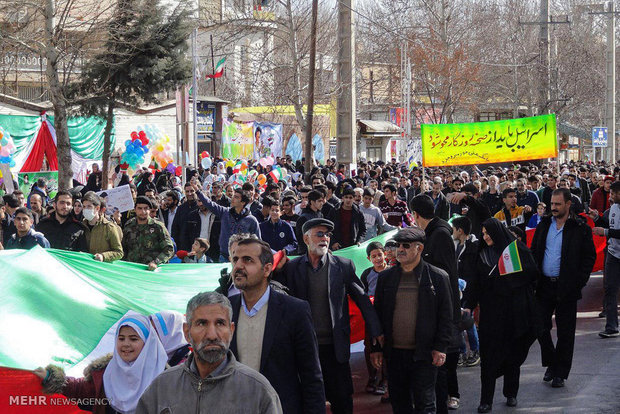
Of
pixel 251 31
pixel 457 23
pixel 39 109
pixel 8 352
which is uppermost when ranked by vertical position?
pixel 457 23

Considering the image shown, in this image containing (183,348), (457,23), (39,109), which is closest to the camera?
(183,348)

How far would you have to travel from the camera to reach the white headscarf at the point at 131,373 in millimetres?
5297

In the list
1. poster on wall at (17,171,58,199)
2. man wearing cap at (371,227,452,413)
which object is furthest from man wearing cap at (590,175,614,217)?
poster on wall at (17,171,58,199)

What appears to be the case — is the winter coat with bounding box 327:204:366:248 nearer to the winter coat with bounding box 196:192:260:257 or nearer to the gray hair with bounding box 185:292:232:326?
the winter coat with bounding box 196:192:260:257

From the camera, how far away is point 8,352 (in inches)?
249

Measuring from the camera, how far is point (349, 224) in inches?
487

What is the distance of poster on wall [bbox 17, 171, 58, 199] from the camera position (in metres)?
22.4

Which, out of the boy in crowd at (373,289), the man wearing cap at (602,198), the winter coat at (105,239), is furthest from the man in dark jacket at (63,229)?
the man wearing cap at (602,198)

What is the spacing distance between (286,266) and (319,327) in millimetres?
477

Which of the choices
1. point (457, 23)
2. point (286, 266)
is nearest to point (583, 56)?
point (457, 23)

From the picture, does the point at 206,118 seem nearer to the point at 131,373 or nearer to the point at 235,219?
the point at 235,219

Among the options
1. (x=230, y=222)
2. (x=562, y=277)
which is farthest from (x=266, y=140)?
(x=562, y=277)

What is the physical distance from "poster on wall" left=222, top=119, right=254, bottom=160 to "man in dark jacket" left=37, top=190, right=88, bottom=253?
1076 inches

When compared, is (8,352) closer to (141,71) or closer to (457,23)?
(141,71)
